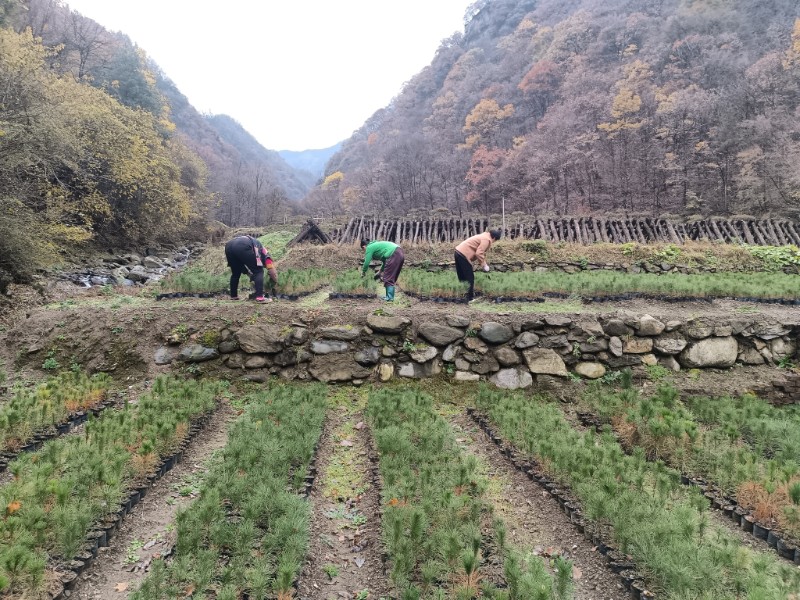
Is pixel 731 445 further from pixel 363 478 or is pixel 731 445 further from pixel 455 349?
pixel 363 478

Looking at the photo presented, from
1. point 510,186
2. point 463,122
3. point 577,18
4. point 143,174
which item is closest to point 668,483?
point 143,174

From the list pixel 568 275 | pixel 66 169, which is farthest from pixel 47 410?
pixel 66 169

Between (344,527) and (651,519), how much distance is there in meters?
2.39

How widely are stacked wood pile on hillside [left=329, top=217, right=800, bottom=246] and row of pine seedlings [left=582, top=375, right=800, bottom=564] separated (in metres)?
11.2

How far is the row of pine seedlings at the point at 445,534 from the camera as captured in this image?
262 centimetres

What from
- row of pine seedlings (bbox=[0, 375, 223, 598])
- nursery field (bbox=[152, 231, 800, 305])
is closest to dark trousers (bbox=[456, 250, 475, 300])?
nursery field (bbox=[152, 231, 800, 305])

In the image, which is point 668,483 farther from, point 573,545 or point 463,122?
point 463,122

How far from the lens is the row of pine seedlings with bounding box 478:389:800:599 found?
255 centimetres

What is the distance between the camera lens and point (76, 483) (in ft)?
11.4

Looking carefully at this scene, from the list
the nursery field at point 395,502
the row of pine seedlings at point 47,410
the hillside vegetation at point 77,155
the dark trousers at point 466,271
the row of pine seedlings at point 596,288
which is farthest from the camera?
the hillside vegetation at point 77,155

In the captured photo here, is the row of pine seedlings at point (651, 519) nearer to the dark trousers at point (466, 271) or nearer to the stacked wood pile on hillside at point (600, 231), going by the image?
the dark trousers at point (466, 271)

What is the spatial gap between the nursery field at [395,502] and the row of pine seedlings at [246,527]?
1 cm

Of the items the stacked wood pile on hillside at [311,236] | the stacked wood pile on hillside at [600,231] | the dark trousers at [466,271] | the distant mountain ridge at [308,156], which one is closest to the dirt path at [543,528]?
the dark trousers at [466,271]

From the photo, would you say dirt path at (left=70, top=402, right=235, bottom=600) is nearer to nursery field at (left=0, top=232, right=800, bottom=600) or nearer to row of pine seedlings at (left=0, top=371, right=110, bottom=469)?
nursery field at (left=0, top=232, right=800, bottom=600)
